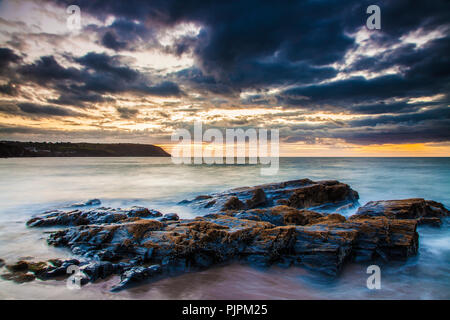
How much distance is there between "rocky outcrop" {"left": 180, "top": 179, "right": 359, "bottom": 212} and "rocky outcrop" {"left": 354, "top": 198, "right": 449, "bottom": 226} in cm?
287

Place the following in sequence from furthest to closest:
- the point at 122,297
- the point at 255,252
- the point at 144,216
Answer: the point at 144,216 → the point at 255,252 → the point at 122,297

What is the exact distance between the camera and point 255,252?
252 inches

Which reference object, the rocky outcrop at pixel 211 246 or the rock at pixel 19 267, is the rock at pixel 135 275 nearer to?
the rocky outcrop at pixel 211 246

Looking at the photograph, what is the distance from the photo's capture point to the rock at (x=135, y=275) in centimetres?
519

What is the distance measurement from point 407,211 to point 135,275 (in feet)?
35.5

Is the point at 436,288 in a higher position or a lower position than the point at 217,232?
lower

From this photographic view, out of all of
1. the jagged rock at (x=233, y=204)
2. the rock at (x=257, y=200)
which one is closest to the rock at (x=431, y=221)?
the rock at (x=257, y=200)

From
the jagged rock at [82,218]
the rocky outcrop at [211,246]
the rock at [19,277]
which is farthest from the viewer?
the jagged rock at [82,218]

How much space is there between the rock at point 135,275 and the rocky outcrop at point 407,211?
7.90 m

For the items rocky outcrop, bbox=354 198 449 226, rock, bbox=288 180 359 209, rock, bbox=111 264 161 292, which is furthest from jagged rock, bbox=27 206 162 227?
rocky outcrop, bbox=354 198 449 226

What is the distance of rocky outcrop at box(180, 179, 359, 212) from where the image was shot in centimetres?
1265

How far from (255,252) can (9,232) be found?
9.55 metres
